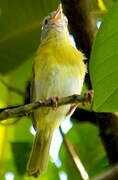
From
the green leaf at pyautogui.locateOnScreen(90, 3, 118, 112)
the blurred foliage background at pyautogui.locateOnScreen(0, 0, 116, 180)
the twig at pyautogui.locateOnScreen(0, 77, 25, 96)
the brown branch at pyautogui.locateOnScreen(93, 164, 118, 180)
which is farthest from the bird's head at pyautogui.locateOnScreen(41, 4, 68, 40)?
the brown branch at pyautogui.locateOnScreen(93, 164, 118, 180)

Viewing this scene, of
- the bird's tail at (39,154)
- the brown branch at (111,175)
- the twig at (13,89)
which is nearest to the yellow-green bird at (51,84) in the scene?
the bird's tail at (39,154)

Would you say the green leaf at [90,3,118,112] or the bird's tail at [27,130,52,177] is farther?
the bird's tail at [27,130,52,177]

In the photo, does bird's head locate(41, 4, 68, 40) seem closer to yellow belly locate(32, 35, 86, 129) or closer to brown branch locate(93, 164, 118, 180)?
yellow belly locate(32, 35, 86, 129)

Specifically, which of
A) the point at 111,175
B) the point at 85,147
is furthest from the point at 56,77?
the point at 111,175

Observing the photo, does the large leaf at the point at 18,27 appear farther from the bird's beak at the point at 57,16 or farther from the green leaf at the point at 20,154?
→ the green leaf at the point at 20,154

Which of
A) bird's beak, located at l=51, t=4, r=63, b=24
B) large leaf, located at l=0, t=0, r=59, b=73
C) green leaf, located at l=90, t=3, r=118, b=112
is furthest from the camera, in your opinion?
bird's beak, located at l=51, t=4, r=63, b=24

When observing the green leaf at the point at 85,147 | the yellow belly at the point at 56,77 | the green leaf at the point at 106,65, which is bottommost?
the green leaf at the point at 85,147

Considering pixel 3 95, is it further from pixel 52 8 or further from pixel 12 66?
pixel 52 8
